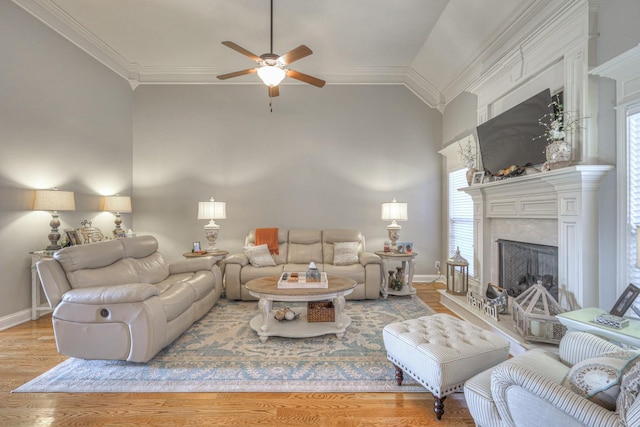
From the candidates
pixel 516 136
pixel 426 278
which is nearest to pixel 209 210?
pixel 426 278

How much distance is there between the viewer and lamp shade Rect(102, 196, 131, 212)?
14.0 ft

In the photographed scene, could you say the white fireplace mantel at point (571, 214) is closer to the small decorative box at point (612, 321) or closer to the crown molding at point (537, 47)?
the small decorative box at point (612, 321)

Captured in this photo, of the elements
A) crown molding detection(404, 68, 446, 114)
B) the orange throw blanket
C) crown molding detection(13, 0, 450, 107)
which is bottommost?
the orange throw blanket

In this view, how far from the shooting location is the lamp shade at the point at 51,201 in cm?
323

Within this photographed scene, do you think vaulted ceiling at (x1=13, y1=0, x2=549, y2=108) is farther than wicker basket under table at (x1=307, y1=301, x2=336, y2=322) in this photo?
Yes

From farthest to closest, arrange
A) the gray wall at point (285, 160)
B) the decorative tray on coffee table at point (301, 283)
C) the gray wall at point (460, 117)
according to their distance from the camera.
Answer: the gray wall at point (285, 160) < the gray wall at point (460, 117) < the decorative tray on coffee table at point (301, 283)

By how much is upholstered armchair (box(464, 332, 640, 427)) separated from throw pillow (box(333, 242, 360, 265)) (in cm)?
276

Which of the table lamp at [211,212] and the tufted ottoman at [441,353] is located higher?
the table lamp at [211,212]

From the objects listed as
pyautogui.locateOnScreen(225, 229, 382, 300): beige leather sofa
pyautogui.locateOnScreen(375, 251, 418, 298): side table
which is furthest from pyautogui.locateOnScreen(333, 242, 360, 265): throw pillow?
pyautogui.locateOnScreen(375, 251, 418, 298): side table

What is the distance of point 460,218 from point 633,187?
253 centimetres

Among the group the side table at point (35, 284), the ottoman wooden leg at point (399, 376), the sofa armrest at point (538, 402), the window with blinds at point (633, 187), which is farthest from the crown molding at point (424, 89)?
the side table at point (35, 284)

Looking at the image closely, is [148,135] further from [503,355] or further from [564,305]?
[564,305]

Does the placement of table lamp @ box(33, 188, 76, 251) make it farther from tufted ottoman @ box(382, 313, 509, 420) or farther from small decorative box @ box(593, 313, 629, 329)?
small decorative box @ box(593, 313, 629, 329)

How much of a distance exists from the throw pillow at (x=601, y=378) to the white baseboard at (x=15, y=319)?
15.6ft
